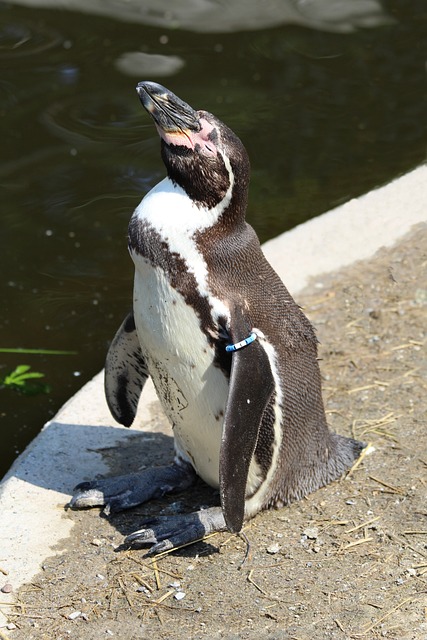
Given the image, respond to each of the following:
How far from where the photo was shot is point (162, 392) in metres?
3.77

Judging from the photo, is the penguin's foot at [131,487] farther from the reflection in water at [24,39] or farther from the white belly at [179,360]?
the reflection in water at [24,39]

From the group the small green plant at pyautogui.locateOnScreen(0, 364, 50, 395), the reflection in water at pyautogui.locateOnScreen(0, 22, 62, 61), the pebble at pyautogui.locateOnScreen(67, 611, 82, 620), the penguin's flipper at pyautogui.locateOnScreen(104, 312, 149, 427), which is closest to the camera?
the pebble at pyautogui.locateOnScreen(67, 611, 82, 620)

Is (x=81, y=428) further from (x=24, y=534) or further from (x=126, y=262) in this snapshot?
(x=126, y=262)

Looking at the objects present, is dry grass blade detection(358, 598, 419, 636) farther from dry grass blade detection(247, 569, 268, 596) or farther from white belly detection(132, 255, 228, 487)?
white belly detection(132, 255, 228, 487)

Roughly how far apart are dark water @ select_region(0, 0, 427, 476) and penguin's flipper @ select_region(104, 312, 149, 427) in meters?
1.02

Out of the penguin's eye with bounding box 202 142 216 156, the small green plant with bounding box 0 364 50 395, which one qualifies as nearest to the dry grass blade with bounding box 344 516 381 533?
the penguin's eye with bounding box 202 142 216 156

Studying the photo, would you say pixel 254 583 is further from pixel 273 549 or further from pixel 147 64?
pixel 147 64

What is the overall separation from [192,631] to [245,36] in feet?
22.2

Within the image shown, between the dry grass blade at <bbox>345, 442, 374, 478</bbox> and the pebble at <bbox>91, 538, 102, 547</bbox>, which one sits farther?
the dry grass blade at <bbox>345, 442, 374, 478</bbox>

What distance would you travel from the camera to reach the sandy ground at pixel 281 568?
3305mm

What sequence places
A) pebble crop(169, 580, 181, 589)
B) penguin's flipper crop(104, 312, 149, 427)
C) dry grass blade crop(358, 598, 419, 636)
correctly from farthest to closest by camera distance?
penguin's flipper crop(104, 312, 149, 427) < pebble crop(169, 580, 181, 589) < dry grass blade crop(358, 598, 419, 636)

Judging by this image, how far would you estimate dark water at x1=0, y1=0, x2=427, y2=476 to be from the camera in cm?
599

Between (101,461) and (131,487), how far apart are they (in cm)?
36

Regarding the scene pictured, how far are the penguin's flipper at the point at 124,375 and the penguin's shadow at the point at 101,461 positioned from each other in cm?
18
